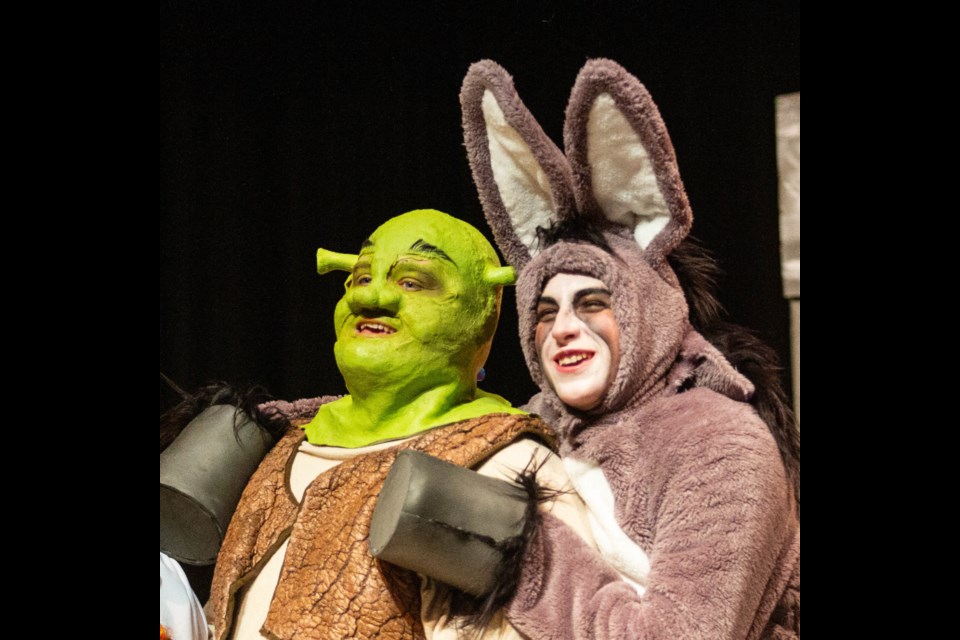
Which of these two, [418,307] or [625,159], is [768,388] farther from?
[418,307]

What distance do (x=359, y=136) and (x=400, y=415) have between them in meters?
0.48

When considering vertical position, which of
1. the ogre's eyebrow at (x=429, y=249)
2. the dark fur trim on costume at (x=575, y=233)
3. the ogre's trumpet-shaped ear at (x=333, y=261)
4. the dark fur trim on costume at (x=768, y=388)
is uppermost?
the dark fur trim on costume at (x=575, y=233)

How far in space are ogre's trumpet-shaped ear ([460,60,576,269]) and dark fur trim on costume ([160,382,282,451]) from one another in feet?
1.64

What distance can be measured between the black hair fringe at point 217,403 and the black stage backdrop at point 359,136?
0.10 meters

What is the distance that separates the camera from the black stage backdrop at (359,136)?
1.49 meters

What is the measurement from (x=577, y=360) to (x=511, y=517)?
235 millimetres

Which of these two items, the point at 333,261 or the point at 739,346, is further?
the point at 333,261

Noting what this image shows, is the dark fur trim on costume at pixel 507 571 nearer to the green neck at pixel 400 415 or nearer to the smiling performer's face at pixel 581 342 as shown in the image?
the smiling performer's face at pixel 581 342

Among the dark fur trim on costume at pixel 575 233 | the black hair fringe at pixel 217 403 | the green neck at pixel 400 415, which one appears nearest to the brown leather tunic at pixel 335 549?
the green neck at pixel 400 415

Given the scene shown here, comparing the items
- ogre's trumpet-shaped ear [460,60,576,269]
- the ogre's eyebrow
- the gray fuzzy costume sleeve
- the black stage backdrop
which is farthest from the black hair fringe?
the gray fuzzy costume sleeve

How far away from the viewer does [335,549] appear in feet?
5.08

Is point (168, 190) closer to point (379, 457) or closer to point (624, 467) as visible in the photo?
point (379, 457)

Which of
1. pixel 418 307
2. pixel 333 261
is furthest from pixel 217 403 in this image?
pixel 418 307

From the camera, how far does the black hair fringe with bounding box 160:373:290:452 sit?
185 cm
